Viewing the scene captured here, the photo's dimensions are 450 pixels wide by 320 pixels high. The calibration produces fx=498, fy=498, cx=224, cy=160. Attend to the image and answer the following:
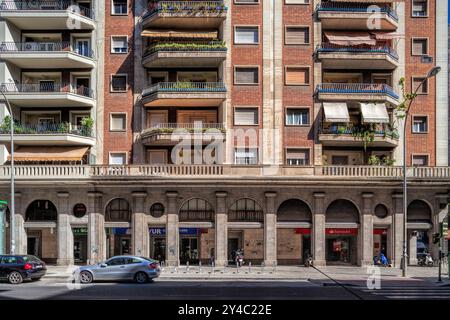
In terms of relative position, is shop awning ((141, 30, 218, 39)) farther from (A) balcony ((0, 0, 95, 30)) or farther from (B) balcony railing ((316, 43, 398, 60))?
(B) balcony railing ((316, 43, 398, 60))

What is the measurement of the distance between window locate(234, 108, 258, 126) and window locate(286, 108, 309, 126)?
7.56ft

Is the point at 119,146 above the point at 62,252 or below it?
above

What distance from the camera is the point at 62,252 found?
33.4m

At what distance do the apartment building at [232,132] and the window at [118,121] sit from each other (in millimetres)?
71

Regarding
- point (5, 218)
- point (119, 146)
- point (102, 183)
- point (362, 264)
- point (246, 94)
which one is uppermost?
point (246, 94)

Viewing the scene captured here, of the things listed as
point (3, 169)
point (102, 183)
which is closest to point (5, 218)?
point (3, 169)

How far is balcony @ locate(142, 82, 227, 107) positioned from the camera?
33.7 m

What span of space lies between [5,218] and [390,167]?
26172 mm

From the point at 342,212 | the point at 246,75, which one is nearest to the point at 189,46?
the point at 246,75

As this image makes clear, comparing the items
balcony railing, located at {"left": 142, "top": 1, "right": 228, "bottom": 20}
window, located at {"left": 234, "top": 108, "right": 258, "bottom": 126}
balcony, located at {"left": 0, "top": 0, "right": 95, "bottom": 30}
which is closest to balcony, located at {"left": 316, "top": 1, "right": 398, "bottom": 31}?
balcony railing, located at {"left": 142, "top": 1, "right": 228, "bottom": 20}

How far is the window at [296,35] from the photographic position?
34906 mm
